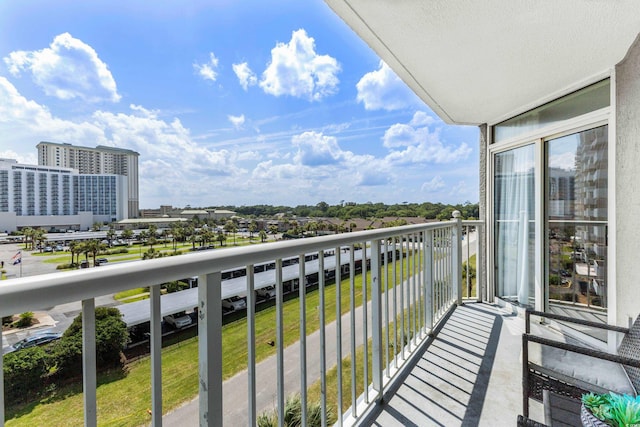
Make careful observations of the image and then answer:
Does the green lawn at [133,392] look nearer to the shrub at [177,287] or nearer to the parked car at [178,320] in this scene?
the parked car at [178,320]

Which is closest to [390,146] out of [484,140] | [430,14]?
[484,140]

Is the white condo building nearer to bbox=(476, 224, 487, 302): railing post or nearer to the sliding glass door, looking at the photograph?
bbox=(476, 224, 487, 302): railing post

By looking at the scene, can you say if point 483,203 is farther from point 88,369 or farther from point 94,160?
point 94,160

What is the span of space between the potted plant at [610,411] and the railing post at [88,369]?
1.40 metres

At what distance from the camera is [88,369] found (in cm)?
63

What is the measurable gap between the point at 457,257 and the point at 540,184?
1.23 m

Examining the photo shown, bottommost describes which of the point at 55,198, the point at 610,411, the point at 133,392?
the point at 610,411

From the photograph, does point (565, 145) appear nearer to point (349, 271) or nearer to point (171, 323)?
point (349, 271)

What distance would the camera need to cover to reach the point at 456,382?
222cm

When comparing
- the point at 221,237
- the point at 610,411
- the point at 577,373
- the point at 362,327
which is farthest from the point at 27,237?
the point at 577,373

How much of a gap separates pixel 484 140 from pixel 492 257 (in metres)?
1.67

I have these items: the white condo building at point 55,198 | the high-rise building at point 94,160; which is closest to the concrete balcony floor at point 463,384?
the white condo building at point 55,198

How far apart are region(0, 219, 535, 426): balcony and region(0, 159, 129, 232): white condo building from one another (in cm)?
314

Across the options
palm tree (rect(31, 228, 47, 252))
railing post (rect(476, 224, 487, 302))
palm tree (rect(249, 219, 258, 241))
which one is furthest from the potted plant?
railing post (rect(476, 224, 487, 302))
